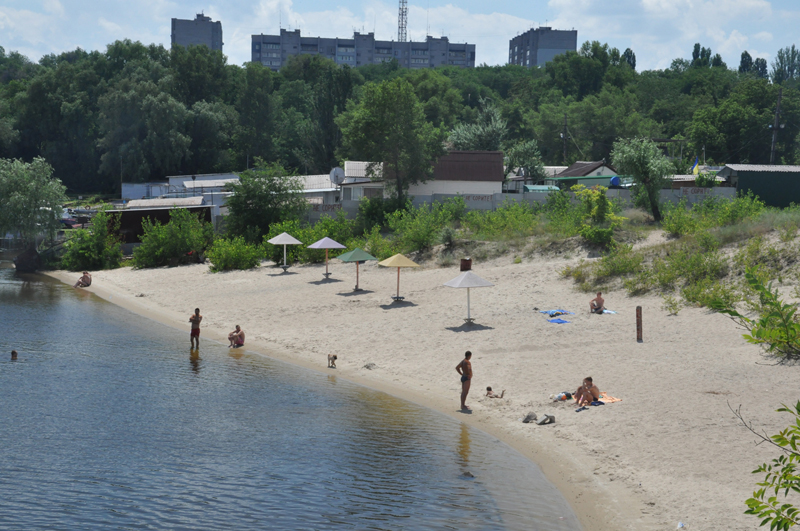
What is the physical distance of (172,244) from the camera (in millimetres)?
45406

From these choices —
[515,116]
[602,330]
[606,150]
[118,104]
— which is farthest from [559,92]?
[602,330]

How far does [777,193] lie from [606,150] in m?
46.7

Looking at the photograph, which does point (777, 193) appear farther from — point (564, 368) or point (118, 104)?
point (118, 104)

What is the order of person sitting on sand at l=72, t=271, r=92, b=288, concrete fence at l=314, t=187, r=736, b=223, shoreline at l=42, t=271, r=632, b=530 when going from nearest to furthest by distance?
shoreline at l=42, t=271, r=632, b=530, concrete fence at l=314, t=187, r=736, b=223, person sitting on sand at l=72, t=271, r=92, b=288

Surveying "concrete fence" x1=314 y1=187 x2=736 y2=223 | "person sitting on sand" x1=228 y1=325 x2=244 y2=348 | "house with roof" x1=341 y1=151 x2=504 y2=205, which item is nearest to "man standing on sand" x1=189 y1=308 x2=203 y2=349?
"person sitting on sand" x1=228 y1=325 x2=244 y2=348

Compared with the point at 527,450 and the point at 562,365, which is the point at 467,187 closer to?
the point at 562,365

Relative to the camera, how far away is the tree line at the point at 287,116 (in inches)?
2916

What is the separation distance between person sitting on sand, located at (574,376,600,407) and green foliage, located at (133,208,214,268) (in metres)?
34.5

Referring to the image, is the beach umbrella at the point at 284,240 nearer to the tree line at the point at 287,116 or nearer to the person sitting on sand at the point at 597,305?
the person sitting on sand at the point at 597,305

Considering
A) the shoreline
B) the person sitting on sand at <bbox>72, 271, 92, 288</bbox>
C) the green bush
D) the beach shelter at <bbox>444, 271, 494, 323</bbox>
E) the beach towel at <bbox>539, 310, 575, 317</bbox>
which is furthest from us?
the person sitting on sand at <bbox>72, 271, 92, 288</bbox>

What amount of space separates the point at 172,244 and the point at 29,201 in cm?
1397

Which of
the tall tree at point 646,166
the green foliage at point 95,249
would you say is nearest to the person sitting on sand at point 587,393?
the tall tree at point 646,166

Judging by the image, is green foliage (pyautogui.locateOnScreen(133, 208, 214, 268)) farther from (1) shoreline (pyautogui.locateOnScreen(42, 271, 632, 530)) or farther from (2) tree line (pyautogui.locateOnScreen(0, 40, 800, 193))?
(2) tree line (pyautogui.locateOnScreen(0, 40, 800, 193))

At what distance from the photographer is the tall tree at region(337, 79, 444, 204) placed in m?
44.5
